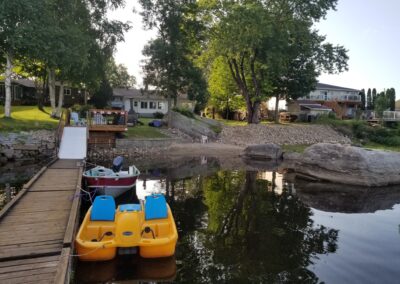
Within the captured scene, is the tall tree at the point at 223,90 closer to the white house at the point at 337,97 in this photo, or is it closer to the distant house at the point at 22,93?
the white house at the point at 337,97

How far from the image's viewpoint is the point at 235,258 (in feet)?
27.6

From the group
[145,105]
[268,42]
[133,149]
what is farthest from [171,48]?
[145,105]

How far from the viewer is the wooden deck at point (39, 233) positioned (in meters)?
6.21

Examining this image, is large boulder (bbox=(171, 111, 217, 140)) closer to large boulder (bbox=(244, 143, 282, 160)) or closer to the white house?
large boulder (bbox=(244, 143, 282, 160))

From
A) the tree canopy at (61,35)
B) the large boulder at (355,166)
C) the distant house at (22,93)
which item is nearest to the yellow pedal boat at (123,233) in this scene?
the large boulder at (355,166)

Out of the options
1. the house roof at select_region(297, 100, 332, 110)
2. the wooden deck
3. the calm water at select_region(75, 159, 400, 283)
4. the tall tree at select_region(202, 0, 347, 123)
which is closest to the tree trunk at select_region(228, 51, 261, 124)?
the tall tree at select_region(202, 0, 347, 123)

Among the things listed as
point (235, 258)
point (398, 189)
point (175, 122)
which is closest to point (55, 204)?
point (235, 258)

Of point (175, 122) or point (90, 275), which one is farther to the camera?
point (175, 122)

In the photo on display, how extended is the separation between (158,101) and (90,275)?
47.7 m

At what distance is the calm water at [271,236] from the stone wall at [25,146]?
32.2ft

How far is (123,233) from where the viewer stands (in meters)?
7.85

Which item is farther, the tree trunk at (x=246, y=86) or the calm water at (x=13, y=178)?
the tree trunk at (x=246, y=86)

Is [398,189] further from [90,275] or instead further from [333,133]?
[333,133]

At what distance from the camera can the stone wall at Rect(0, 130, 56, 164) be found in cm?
2152
